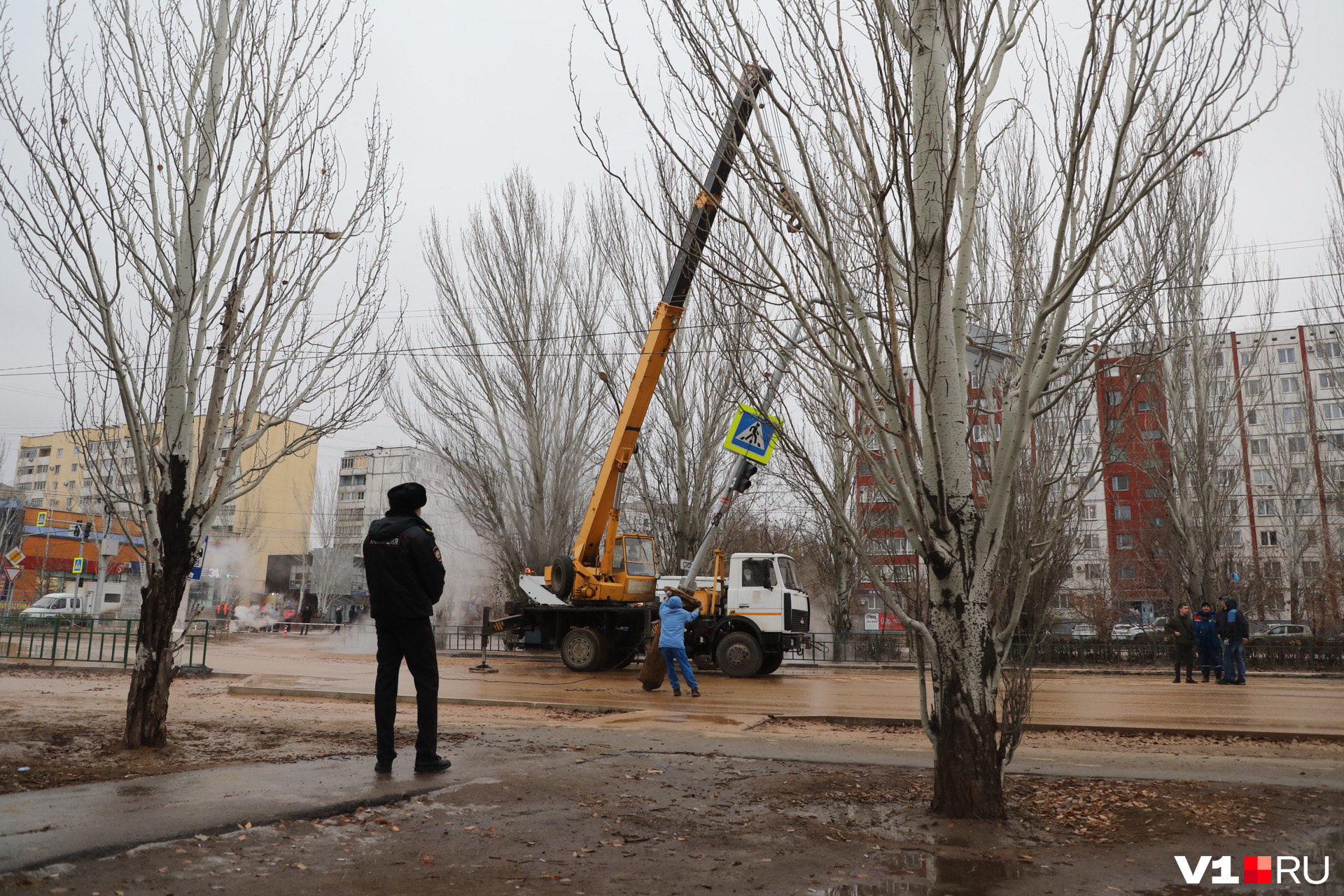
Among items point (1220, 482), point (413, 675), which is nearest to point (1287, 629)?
point (1220, 482)

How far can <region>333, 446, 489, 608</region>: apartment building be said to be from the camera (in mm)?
58000

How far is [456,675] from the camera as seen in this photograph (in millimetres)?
18031

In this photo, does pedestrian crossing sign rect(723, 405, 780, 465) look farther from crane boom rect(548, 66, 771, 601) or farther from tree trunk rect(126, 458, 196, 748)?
tree trunk rect(126, 458, 196, 748)

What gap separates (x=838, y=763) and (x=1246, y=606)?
36.7 meters

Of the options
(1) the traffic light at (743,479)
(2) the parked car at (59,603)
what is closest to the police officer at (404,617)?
(1) the traffic light at (743,479)

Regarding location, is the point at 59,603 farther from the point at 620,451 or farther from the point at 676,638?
the point at 676,638

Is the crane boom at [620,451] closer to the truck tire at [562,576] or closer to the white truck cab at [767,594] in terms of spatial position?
the truck tire at [562,576]

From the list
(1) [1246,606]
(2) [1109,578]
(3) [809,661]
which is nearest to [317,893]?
(3) [809,661]

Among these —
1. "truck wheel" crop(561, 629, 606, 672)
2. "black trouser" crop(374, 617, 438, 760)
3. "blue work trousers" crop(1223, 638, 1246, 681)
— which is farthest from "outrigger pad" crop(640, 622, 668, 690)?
"blue work trousers" crop(1223, 638, 1246, 681)

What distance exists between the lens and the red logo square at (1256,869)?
12.1ft

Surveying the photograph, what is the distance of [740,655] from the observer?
18453 mm

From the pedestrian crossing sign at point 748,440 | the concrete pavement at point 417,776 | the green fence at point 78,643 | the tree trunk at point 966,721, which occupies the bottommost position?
the green fence at point 78,643

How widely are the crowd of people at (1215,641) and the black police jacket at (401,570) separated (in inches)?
675

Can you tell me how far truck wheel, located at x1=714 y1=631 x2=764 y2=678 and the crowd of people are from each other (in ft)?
29.2
